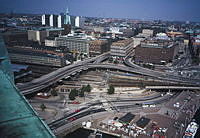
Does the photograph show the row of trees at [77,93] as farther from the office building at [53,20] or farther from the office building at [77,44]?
the office building at [53,20]

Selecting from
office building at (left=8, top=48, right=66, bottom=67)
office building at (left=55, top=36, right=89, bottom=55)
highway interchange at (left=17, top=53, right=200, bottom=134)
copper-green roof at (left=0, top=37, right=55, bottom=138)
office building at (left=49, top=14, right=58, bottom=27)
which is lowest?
highway interchange at (left=17, top=53, right=200, bottom=134)

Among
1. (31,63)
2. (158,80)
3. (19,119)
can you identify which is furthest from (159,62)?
(19,119)

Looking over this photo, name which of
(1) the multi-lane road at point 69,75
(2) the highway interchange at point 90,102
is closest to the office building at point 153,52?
(1) the multi-lane road at point 69,75

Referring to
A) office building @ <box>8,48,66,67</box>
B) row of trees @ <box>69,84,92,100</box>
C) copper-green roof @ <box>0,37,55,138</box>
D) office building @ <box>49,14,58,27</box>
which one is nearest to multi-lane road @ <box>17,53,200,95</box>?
office building @ <box>8,48,66,67</box>

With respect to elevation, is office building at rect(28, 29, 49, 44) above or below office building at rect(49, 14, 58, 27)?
below

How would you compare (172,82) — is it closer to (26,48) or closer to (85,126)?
(85,126)

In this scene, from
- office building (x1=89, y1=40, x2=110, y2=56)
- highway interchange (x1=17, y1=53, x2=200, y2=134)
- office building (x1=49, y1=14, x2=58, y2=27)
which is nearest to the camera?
highway interchange (x1=17, y1=53, x2=200, y2=134)

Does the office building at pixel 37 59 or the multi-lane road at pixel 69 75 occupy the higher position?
the office building at pixel 37 59

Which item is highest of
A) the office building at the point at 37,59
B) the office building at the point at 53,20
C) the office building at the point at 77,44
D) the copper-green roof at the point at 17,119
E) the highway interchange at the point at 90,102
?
the office building at the point at 53,20

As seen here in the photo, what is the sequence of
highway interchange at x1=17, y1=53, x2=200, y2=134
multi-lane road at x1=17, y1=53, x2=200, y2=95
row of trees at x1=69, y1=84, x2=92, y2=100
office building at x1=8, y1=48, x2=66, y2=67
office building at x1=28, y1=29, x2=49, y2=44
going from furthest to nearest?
office building at x1=28, y1=29, x2=49, y2=44
office building at x1=8, y1=48, x2=66, y2=67
multi-lane road at x1=17, y1=53, x2=200, y2=95
row of trees at x1=69, y1=84, x2=92, y2=100
highway interchange at x1=17, y1=53, x2=200, y2=134

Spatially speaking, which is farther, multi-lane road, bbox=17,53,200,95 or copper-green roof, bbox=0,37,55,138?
multi-lane road, bbox=17,53,200,95

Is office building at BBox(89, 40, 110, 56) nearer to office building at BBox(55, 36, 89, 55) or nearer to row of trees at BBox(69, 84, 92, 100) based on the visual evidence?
office building at BBox(55, 36, 89, 55)
